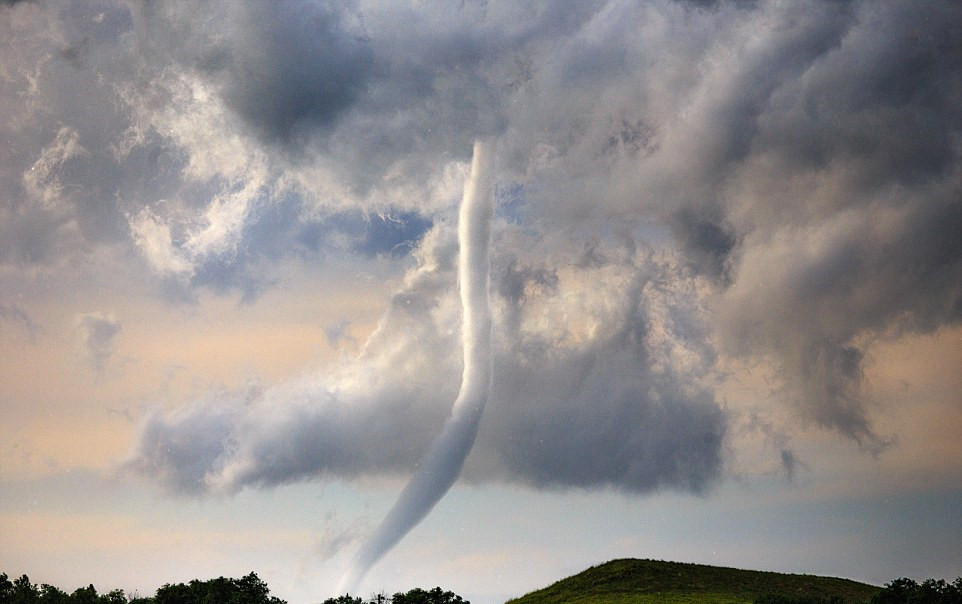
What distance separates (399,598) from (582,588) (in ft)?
96.5

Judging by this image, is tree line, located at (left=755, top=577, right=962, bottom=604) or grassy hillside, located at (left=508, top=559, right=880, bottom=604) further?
grassy hillside, located at (left=508, top=559, right=880, bottom=604)

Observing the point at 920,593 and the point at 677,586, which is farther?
the point at 677,586

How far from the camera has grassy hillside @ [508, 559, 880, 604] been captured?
13075 centimetres

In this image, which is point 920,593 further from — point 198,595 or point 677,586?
point 198,595

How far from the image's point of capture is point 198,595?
135m

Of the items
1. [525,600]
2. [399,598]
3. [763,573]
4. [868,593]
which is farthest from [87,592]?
[868,593]

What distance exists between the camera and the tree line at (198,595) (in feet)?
415

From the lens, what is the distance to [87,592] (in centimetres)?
14975

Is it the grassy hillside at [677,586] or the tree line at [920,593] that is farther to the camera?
the grassy hillside at [677,586]

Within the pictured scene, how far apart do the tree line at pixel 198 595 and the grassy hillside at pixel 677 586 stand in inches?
830

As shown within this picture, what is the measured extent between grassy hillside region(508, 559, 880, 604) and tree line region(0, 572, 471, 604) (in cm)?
2107

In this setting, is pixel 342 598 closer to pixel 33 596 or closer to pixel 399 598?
pixel 399 598

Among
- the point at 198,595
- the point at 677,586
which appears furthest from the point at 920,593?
the point at 198,595

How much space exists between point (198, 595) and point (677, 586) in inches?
2763
